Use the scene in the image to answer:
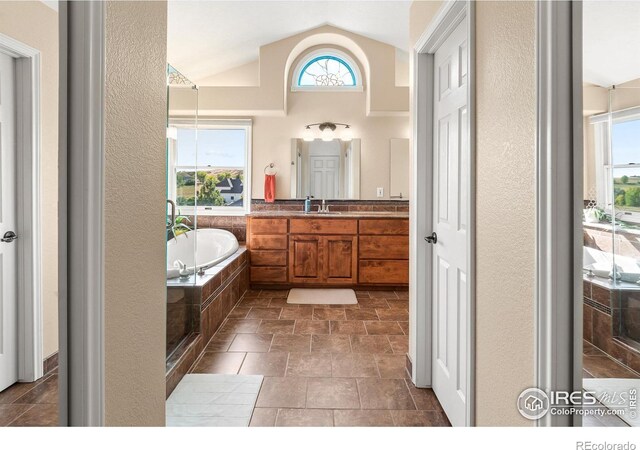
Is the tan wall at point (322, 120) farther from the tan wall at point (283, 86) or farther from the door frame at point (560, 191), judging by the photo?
the door frame at point (560, 191)

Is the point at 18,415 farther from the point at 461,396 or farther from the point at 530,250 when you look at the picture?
the point at 461,396

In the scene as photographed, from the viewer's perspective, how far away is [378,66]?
16.2 feet

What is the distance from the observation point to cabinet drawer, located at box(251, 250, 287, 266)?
4680mm

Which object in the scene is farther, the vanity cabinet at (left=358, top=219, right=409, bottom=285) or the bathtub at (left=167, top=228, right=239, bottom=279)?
the vanity cabinet at (left=358, top=219, right=409, bottom=285)

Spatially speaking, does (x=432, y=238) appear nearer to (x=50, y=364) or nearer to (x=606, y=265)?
(x=606, y=265)

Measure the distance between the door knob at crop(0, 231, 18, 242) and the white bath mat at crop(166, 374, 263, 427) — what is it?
4.36 ft

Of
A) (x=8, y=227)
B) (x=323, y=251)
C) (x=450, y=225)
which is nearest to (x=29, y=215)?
(x=8, y=227)

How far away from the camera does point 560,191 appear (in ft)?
3.39

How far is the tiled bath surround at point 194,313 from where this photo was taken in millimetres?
2395

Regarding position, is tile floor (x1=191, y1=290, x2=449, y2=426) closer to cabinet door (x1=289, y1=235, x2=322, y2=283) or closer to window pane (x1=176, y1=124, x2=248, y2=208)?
cabinet door (x1=289, y1=235, x2=322, y2=283)

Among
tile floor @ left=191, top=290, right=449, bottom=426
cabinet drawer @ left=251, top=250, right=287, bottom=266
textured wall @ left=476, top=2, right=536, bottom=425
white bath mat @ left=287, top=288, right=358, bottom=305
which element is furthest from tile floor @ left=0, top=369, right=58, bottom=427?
cabinet drawer @ left=251, top=250, right=287, bottom=266

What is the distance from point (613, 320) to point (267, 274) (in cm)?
394

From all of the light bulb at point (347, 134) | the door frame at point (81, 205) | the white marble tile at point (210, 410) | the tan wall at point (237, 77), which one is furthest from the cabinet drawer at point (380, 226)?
the door frame at point (81, 205)
